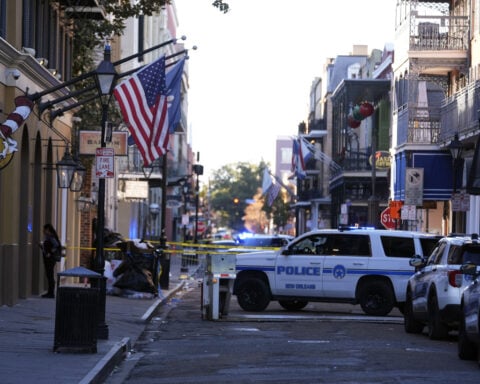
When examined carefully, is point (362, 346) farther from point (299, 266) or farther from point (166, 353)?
point (299, 266)

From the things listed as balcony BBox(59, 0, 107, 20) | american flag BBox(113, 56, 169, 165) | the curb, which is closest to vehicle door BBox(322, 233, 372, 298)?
american flag BBox(113, 56, 169, 165)

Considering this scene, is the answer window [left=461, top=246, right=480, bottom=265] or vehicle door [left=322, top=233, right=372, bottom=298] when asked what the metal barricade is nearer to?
vehicle door [left=322, top=233, right=372, bottom=298]

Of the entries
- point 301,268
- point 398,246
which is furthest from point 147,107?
point 398,246

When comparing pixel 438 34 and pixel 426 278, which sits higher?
pixel 438 34

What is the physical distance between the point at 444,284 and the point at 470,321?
3.34 m

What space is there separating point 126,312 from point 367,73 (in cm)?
Result: 5781

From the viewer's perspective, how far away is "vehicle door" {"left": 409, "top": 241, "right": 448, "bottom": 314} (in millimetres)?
19828

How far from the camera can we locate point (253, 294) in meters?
27.1

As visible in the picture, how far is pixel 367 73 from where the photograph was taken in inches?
3194

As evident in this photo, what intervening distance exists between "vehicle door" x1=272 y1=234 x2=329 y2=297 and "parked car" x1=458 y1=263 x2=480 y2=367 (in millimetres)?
10156

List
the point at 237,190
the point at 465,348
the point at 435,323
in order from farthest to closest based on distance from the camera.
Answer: the point at 237,190
the point at 435,323
the point at 465,348

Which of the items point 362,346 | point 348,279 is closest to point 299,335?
point 362,346

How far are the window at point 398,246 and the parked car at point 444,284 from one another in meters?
5.67

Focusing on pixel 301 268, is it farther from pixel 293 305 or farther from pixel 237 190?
pixel 237 190
